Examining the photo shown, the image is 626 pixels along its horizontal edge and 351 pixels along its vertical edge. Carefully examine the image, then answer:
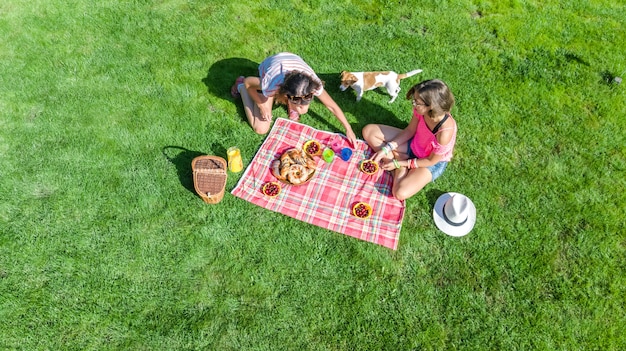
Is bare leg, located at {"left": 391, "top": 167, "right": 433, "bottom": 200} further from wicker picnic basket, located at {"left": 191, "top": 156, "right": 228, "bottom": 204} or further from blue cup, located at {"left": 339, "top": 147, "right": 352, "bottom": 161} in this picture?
wicker picnic basket, located at {"left": 191, "top": 156, "right": 228, "bottom": 204}

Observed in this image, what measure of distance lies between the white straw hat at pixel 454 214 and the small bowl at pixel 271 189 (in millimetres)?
2035

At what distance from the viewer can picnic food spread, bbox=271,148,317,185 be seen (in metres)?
4.82

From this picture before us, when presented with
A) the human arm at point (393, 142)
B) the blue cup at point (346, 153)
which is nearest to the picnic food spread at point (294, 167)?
the blue cup at point (346, 153)

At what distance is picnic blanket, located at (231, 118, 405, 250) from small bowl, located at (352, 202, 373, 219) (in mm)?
65

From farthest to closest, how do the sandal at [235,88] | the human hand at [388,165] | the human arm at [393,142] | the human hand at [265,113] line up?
the sandal at [235,88] < the human hand at [265,113] < the human arm at [393,142] < the human hand at [388,165]

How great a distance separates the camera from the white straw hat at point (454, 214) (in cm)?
442

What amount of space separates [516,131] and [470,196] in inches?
57.1

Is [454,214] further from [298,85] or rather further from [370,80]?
[298,85]

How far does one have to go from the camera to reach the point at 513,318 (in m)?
4.14

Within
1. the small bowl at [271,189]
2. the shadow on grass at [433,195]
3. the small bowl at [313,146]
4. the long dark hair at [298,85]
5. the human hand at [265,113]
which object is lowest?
the shadow on grass at [433,195]

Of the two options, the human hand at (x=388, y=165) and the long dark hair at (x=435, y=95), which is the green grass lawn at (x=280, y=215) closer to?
the human hand at (x=388, y=165)

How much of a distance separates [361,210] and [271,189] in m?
1.18

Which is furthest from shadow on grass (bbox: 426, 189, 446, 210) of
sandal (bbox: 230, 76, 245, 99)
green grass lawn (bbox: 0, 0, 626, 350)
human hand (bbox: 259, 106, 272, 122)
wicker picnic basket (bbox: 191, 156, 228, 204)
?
sandal (bbox: 230, 76, 245, 99)

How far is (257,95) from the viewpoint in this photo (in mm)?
5039
